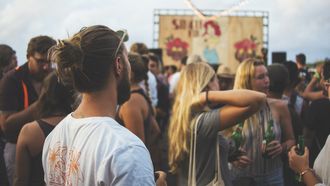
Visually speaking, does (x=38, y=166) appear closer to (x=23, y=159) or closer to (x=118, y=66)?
(x=23, y=159)

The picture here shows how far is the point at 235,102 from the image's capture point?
120 inches

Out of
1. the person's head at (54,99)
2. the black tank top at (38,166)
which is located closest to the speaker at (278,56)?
the person's head at (54,99)

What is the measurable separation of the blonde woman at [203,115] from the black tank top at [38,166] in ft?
2.99

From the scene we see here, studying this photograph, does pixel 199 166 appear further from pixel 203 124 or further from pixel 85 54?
pixel 85 54

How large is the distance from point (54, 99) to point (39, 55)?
1.09 m

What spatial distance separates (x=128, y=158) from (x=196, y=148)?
1.64 m

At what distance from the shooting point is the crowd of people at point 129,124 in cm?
155

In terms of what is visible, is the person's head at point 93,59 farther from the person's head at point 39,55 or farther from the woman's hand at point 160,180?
the person's head at point 39,55

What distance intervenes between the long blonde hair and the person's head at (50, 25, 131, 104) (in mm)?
1430

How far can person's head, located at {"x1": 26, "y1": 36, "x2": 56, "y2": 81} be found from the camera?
12.1 feet

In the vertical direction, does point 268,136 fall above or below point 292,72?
below

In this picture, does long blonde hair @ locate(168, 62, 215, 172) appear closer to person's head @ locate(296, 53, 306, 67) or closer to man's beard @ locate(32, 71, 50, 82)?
man's beard @ locate(32, 71, 50, 82)

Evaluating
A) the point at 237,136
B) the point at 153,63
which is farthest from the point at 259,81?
the point at 153,63

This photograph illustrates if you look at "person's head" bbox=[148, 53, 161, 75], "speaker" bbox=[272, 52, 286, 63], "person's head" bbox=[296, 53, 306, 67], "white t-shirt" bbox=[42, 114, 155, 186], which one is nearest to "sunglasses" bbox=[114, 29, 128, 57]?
"white t-shirt" bbox=[42, 114, 155, 186]
